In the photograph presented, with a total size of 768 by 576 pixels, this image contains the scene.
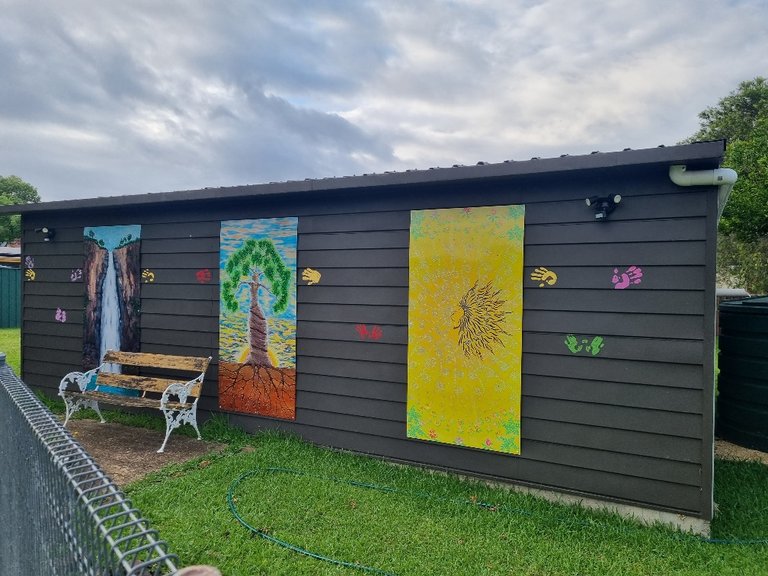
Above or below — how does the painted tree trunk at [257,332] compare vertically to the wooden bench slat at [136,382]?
above

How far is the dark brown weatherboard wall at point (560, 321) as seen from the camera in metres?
3.13

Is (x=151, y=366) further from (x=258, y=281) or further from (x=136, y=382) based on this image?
(x=258, y=281)

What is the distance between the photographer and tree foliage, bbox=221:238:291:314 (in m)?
4.71

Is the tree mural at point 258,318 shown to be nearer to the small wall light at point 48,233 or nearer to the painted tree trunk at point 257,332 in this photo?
the painted tree trunk at point 257,332

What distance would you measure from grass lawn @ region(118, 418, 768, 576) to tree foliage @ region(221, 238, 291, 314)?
164cm

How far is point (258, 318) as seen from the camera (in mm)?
4832

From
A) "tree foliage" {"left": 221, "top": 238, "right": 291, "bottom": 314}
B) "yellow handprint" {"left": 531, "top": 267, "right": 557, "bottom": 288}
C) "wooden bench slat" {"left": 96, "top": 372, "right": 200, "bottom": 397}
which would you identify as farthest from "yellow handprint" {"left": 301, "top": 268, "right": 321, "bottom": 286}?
"yellow handprint" {"left": 531, "top": 267, "right": 557, "bottom": 288}

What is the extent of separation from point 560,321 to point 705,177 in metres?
1.34

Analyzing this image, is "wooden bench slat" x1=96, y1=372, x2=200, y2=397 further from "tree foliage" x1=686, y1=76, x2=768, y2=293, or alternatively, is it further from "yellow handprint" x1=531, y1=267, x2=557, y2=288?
"tree foliage" x1=686, y1=76, x2=768, y2=293

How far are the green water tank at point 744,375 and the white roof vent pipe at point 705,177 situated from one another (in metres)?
2.34

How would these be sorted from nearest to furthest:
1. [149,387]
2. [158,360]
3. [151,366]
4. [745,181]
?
[149,387], [158,360], [151,366], [745,181]

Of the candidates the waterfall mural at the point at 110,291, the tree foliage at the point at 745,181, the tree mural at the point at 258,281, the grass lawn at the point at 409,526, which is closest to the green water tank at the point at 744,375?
the grass lawn at the point at 409,526

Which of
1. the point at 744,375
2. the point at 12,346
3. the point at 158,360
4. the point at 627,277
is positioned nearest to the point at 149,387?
the point at 158,360

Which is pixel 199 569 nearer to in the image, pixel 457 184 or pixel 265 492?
pixel 265 492
